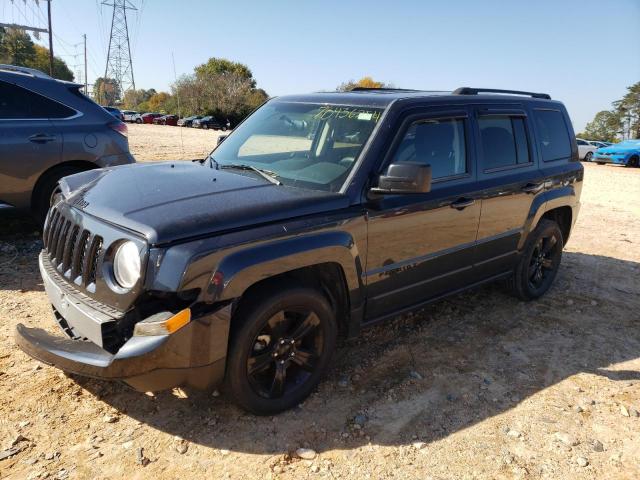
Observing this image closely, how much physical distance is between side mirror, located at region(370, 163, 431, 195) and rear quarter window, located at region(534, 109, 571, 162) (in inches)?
90.9

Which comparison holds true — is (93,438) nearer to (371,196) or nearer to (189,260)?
(189,260)

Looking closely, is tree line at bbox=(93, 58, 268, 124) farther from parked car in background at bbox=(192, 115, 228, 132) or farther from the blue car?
the blue car

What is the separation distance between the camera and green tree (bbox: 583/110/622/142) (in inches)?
2869

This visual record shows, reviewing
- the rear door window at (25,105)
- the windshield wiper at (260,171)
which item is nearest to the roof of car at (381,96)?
the windshield wiper at (260,171)

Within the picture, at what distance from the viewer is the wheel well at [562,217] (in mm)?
5260

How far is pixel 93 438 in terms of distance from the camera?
2812mm

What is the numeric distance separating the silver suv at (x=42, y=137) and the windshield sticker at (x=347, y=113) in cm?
321

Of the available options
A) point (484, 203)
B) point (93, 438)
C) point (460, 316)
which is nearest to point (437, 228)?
point (484, 203)

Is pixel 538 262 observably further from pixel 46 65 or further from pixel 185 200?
pixel 46 65

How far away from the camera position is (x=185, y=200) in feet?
9.54

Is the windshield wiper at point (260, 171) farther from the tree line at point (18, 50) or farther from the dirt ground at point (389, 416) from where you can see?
the tree line at point (18, 50)

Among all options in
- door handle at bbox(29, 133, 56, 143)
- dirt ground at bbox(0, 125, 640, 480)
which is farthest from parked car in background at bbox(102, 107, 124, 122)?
dirt ground at bbox(0, 125, 640, 480)

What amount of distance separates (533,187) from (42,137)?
5067 millimetres

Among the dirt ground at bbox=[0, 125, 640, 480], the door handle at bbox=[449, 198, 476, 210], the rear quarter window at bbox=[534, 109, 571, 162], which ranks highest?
the rear quarter window at bbox=[534, 109, 571, 162]
